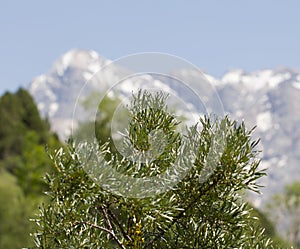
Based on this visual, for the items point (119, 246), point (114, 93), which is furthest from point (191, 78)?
point (119, 246)

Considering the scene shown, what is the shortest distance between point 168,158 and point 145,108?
428 mm

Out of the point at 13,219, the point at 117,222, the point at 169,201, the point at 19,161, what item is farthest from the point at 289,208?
the point at 169,201

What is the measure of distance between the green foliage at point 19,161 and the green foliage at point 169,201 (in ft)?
117

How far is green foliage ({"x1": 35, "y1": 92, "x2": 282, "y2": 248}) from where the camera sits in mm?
4590

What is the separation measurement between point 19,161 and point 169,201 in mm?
56399

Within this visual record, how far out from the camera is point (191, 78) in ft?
16.1

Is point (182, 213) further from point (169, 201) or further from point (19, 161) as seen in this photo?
point (19, 161)

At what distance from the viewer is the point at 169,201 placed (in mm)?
4547

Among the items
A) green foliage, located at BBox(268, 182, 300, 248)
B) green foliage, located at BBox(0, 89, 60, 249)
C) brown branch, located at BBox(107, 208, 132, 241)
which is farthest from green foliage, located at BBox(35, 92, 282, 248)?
green foliage, located at BBox(268, 182, 300, 248)

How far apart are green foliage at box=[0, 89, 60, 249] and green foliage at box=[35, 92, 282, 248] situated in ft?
117

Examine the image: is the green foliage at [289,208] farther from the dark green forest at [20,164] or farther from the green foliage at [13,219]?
the green foliage at [13,219]

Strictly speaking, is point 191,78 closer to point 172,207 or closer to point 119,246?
point 172,207

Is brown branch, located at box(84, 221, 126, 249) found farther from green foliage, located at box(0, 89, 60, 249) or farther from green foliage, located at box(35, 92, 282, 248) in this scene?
green foliage, located at box(0, 89, 60, 249)

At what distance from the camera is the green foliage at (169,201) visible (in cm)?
459
